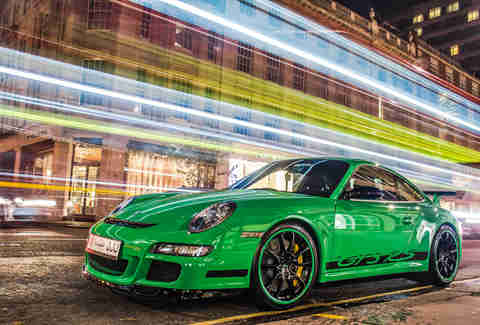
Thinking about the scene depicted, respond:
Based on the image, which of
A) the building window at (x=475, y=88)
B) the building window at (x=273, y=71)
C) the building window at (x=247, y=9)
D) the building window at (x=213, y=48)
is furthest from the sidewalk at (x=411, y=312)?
the building window at (x=475, y=88)

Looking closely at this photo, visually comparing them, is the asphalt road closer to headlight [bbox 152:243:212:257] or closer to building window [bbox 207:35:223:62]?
headlight [bbox 152:243:212:257]

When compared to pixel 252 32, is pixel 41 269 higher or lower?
lower

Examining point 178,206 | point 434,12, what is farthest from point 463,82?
point 178,206

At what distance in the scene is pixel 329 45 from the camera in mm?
17172

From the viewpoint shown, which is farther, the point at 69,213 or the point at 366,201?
the point at 69,213

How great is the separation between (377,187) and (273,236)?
5.73 ft

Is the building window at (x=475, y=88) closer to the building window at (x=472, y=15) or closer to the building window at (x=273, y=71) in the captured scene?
the building window at (x=472, y=15)

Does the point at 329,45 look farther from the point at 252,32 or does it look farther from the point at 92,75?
the point at 92,75

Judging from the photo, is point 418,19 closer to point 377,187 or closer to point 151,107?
point 151,107

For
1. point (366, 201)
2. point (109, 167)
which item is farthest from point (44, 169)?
point (366, 201)

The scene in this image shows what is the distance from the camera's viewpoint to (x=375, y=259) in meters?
4.26

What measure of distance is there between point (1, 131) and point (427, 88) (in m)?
23.0

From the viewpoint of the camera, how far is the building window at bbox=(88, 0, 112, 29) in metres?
20.9

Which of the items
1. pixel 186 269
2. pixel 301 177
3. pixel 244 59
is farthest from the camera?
pixel 244 59
